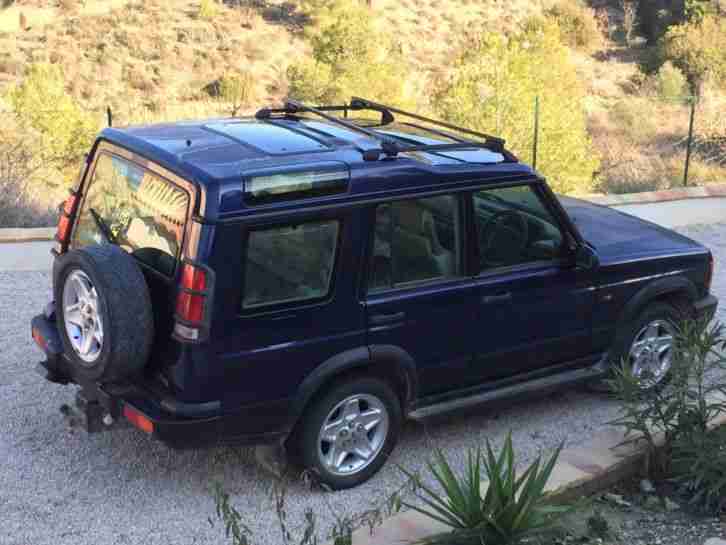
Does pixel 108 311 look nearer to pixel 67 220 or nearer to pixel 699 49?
pixel 67 220

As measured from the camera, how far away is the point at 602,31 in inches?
1761

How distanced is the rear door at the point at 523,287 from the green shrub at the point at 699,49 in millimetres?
28646

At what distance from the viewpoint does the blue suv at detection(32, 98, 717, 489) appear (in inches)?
190

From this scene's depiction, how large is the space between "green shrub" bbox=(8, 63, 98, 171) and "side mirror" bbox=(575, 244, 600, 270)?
12403mm

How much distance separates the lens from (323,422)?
207 inches

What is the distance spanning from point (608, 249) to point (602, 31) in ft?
133

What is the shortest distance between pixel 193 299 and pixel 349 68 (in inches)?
973

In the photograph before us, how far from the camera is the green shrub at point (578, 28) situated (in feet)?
140

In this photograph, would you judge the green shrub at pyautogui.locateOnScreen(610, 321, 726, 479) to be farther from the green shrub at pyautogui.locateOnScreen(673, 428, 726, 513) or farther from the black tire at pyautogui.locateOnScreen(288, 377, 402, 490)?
the black tire at pyautogui.locateOnScreen(288, 377, 402, 490)

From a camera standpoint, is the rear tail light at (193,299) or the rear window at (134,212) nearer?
the rear tail light at (193,299)

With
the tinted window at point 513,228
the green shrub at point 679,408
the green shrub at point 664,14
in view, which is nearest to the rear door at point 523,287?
the tinted window at point 513,228

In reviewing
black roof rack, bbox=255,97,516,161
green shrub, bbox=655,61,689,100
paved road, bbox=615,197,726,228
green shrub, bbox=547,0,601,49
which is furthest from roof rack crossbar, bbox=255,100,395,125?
green shrub, bbox=547,0,601,49

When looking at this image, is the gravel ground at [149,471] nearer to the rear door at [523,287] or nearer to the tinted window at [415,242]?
the rear door at [523,287]

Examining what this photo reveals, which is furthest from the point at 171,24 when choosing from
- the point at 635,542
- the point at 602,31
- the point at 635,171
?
the point at 635,542
